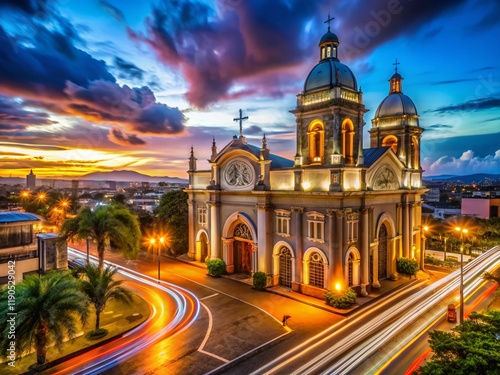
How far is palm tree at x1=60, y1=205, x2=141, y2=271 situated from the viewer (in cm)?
2597

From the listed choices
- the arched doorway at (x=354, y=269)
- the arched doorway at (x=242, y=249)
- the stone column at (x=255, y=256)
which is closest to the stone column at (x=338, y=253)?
the arched doorway at (x=354, y=269)

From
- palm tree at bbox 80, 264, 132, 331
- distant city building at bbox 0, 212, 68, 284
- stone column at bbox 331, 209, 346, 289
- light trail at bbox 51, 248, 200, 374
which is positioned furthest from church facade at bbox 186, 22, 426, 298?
distant city building at bbox 0, 212, 68, 284

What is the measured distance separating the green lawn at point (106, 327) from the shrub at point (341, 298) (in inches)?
538

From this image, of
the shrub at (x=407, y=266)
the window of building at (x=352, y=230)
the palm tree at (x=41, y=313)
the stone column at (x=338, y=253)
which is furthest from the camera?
the shrub at (x=407, y=266)

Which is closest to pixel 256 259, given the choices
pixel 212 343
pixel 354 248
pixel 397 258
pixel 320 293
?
pixel 320 293

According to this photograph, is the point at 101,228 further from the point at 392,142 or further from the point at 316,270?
the point at 392,142

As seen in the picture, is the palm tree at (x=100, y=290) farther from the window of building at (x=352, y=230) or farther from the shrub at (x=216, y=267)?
the window of building at (x=352, y=230)

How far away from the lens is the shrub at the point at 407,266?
99.2ft

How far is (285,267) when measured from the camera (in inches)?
1117

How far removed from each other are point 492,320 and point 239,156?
23.5 m

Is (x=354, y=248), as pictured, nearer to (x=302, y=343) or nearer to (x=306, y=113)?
(x=302, y=343)

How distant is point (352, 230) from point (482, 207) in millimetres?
54699

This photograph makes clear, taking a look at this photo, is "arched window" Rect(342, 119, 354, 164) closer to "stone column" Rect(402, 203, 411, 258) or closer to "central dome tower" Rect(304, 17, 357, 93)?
"central dome tower" Rect(304, 17, 357, 93)

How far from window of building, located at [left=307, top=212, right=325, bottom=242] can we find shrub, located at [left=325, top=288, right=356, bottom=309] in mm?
4222
